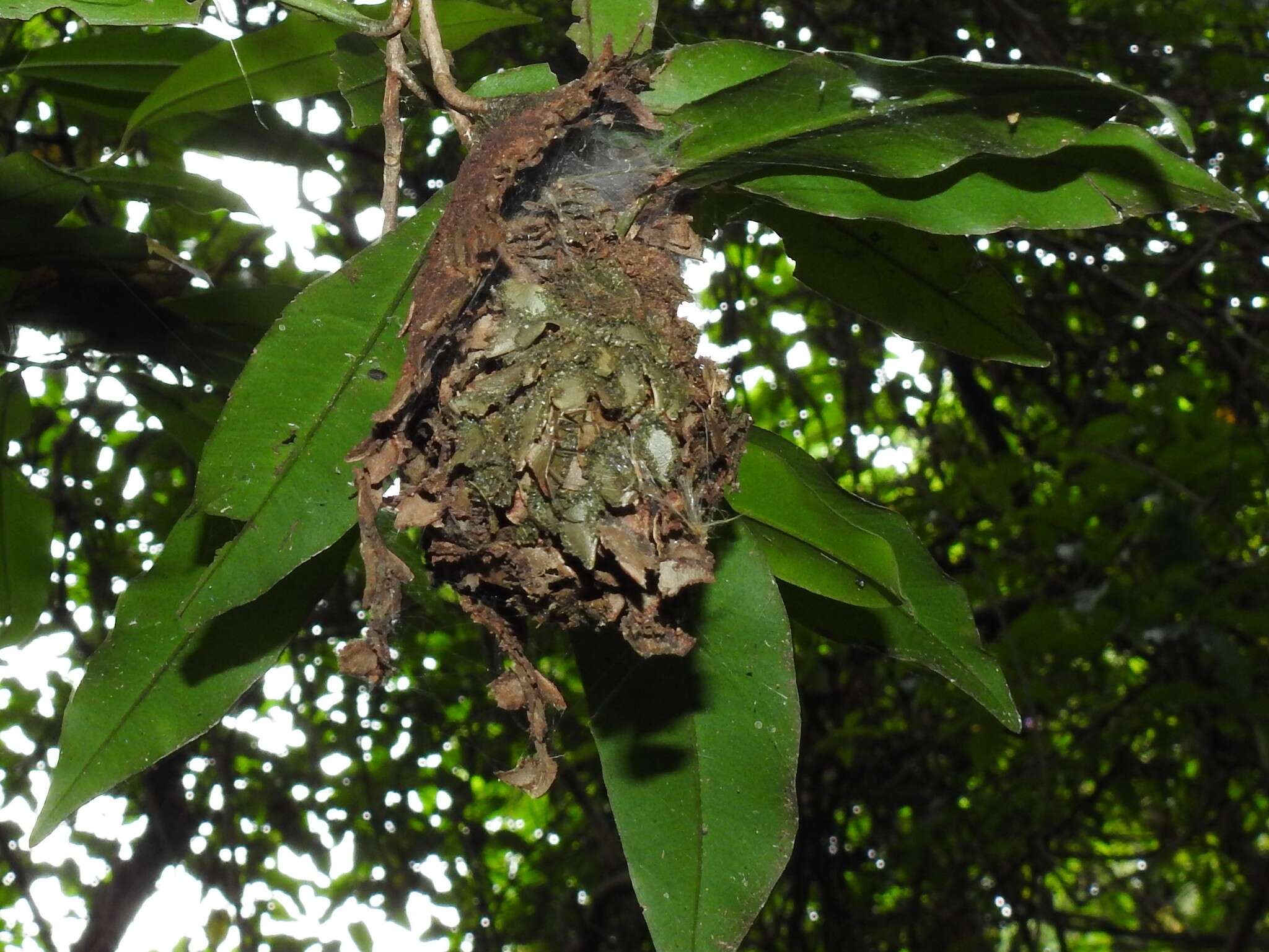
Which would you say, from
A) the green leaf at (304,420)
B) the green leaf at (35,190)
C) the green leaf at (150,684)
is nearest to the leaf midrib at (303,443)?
the green leaf at (304,420)

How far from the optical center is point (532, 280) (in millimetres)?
800

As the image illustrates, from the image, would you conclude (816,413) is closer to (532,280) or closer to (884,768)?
(884,768)

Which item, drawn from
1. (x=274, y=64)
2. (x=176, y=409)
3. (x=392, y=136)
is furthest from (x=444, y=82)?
(x=176, y=409)

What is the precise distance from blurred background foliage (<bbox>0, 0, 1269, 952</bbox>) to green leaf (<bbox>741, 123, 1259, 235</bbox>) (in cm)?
132

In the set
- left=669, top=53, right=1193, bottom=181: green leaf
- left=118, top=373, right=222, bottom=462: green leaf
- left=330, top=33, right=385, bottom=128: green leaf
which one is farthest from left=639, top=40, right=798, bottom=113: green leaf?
left=118, top=373, right=222, bottom=462: green leaf

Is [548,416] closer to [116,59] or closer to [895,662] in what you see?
[116,59]

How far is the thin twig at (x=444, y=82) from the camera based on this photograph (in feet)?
2.57

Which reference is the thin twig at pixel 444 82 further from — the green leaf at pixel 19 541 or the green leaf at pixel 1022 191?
the green leaf at pixel 19 541

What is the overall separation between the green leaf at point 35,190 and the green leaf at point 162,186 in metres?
0.03

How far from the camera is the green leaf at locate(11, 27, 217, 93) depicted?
1.24m

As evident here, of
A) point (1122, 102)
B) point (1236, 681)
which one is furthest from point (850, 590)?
point (1236, 681)

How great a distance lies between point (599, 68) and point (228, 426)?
0.36 meters

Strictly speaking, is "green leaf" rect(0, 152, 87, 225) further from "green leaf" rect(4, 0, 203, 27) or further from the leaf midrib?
the leaf midrib

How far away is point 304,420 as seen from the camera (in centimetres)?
80
